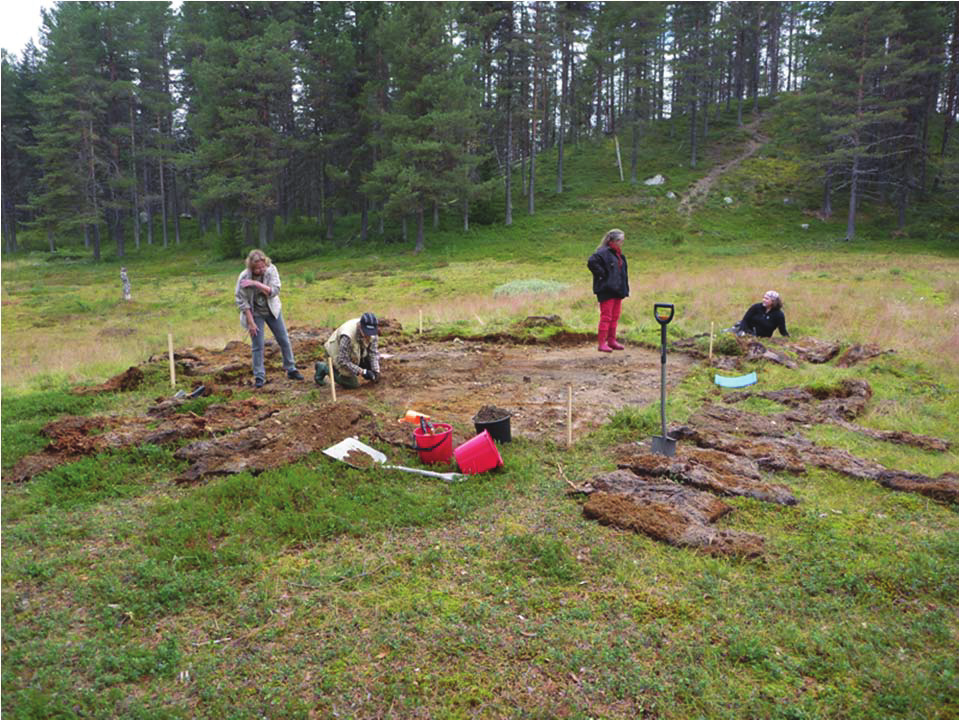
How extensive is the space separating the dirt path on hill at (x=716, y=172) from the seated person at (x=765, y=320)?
29038 millimetres

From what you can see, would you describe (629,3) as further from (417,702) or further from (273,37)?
(417,702)

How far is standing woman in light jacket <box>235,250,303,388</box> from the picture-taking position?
770cm

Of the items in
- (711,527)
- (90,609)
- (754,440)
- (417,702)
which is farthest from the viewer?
(754,440)

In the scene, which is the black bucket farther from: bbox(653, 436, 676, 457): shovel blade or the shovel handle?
bbox(653, 436, 676, 457): shovel blade

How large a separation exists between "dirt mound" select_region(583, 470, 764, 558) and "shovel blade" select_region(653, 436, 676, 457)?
64 cm

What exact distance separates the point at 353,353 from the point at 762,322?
7.49 metres

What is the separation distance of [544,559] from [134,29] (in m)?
47.5

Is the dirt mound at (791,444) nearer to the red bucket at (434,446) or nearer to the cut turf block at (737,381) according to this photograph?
the cut turf block at (737,381)

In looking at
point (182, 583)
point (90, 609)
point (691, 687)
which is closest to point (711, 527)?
point (691, 687)

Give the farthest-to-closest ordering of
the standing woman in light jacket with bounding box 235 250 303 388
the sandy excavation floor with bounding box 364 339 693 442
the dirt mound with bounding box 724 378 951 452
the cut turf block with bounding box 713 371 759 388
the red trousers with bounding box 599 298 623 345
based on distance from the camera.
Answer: the red trousers with bounding box 599 298 623 345, the cut turf block with bounding box 713 371 759 388, the standing woman in light jacket with bounding box 235 250 303 388, the sandy excavation floor with bounding box 364 339 693 442, the dirt mound with bounding box 724 378 951 452

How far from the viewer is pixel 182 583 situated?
12.8ft

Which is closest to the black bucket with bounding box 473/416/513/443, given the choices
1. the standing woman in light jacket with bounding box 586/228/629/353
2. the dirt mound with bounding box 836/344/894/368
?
the standing woman in light jacket with bounding box 586/228/629/353

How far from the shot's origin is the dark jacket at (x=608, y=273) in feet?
27.2

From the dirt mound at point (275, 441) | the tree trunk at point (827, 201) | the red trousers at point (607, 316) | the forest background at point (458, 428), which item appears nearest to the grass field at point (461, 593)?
the forest background at point (458, 428)
